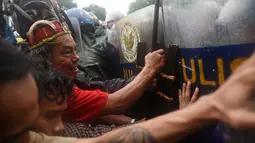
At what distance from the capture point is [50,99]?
1514 mm

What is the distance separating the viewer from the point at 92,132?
1.92 meters

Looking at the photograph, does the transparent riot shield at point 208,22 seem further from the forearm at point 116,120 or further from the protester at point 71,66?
the forearm at point 116,120

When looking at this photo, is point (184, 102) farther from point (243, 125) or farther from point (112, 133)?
point (243, 125)

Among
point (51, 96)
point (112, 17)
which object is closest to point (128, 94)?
point (51, 96)

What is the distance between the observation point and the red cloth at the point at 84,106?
190 cm

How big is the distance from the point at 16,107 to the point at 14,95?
4cm

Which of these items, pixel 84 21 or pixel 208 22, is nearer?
pixel 208 22

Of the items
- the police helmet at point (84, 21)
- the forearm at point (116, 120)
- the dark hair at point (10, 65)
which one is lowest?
the forearm at point (116, 120)

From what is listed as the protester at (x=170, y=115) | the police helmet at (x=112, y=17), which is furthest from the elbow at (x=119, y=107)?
the police helmet at (x=112, y=17)

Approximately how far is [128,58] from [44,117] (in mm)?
1258

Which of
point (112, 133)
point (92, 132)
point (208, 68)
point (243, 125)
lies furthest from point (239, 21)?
point (92, 132)

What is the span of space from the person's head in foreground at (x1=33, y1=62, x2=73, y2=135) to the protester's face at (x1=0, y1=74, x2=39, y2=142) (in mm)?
484

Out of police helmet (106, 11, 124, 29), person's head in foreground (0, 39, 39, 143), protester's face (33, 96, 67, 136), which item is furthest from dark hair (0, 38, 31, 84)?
police helmet (106, 11, 124, 29)

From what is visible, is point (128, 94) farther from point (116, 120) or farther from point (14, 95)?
point (14, 95)
